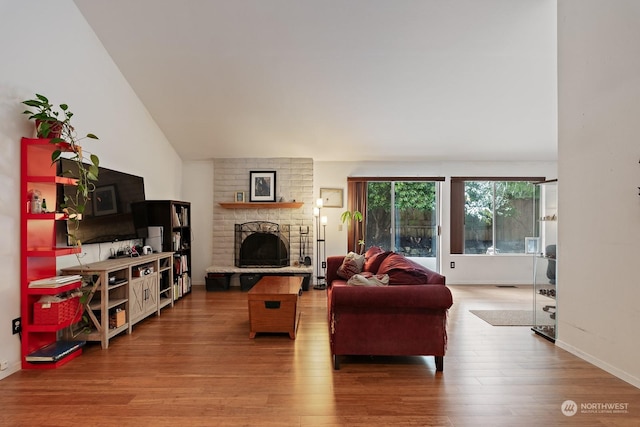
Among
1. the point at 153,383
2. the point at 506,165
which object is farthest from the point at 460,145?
the point at 153,383

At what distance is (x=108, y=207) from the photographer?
12.8ft

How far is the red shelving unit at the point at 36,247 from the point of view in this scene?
2.74m

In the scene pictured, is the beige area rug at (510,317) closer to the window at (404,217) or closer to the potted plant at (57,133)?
the window at (404,217)

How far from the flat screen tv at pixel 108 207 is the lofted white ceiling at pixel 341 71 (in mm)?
1379

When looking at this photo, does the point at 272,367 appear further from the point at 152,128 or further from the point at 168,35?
the point at 152,128

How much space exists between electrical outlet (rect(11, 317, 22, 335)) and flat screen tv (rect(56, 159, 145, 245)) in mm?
718

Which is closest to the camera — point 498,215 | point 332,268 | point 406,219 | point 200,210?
point 332,268

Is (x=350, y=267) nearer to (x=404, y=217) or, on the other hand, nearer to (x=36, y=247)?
(x=404, y=217)

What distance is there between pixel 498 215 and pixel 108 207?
6457mm

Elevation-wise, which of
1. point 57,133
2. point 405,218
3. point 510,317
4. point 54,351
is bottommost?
point 510,317

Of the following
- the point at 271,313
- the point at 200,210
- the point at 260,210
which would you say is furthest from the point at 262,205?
the point at 271,313

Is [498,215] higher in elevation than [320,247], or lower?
higher

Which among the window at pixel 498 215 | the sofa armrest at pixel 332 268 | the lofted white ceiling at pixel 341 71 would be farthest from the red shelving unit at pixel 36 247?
the window at pixel 498 215

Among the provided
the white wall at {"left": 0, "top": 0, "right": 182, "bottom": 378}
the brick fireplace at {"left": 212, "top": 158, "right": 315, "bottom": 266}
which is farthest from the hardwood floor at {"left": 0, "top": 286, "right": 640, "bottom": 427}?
the brick fireplace at {"left": 212, "top": 158, "right": 315, "bottom": 266}
